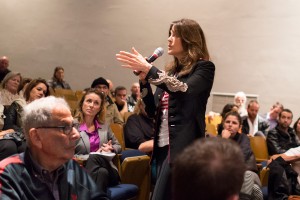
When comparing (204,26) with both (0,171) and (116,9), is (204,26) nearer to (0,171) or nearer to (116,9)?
(116,9)

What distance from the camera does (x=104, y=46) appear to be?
935 centimetres

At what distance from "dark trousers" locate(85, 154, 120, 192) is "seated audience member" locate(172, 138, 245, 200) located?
2605 millimetres

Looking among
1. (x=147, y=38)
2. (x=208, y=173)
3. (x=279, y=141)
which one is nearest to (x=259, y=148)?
(x=279, y=141)

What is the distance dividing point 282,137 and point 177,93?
3.94 metres

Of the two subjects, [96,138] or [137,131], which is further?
[137,131]

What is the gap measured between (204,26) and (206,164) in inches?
300

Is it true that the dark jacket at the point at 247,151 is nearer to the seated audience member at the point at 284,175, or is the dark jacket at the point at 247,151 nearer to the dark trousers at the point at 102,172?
the seated audience member at the point at 284,175

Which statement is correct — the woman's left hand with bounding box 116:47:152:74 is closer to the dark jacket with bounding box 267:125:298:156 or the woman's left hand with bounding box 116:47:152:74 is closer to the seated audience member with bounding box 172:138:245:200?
the seated audience member with bounding box 172:138:245:200

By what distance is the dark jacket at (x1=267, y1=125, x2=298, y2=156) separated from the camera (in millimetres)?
5316

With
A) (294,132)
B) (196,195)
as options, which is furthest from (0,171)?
(294,132)

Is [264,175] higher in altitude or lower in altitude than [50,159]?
lower

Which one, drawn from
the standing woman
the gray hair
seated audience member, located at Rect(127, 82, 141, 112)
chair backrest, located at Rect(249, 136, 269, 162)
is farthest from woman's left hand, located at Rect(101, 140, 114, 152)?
seated audience member, located at Rect(127, 82, 141, 112)

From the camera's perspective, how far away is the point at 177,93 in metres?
1.99

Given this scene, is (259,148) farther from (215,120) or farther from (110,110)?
(110,110)
